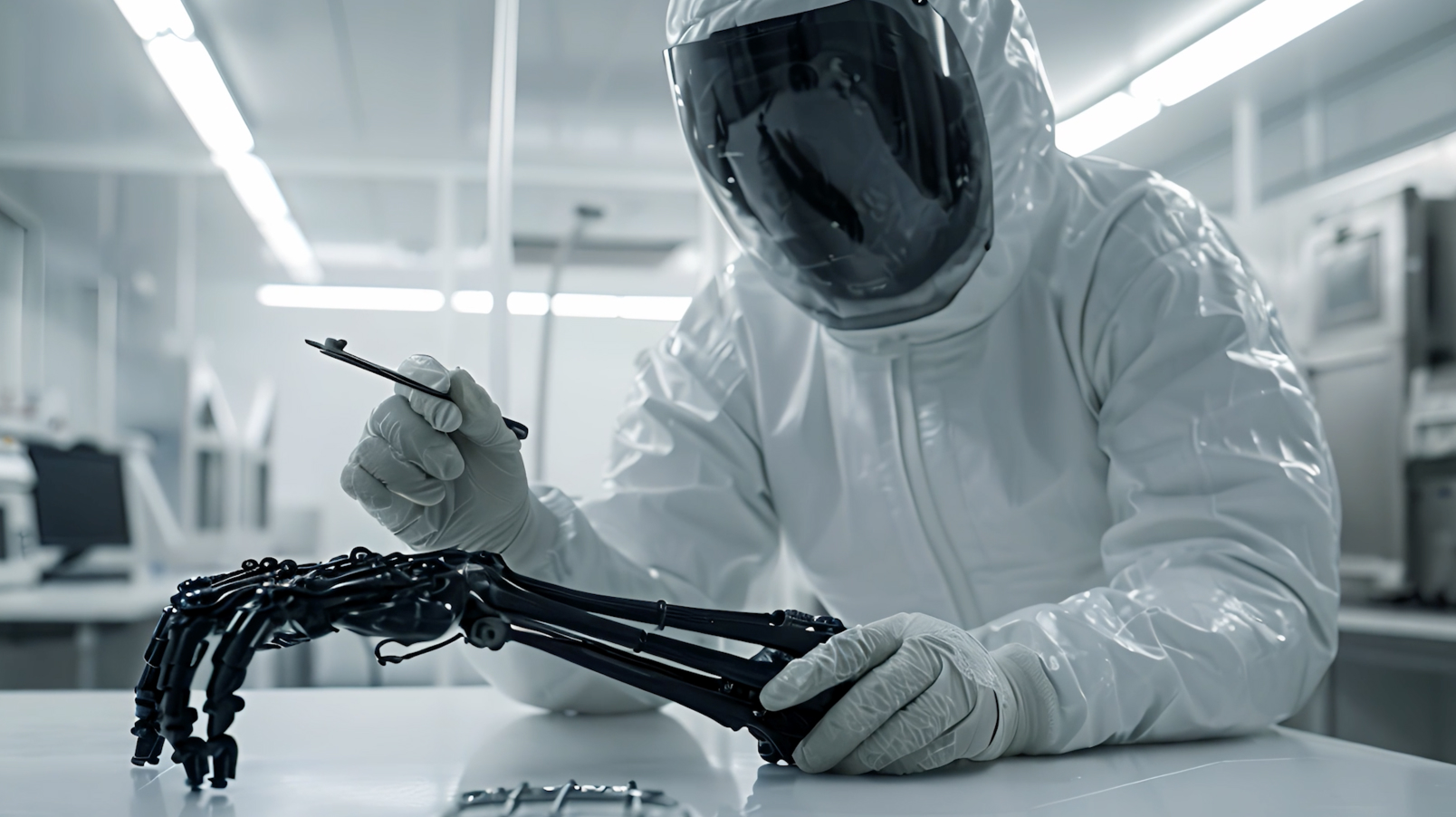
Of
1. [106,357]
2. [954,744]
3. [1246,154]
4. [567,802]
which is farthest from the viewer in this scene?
[106,357]

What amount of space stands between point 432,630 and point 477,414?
241mm

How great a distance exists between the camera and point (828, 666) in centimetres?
55

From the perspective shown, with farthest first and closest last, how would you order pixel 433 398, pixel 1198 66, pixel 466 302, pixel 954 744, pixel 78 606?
pixel 466 302
pixel 1198 66
pixel 78 606
pixel 433 398
pixel 954 744

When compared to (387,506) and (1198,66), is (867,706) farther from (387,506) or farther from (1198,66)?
(1198,66)

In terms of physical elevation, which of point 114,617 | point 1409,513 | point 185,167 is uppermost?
point 185,167

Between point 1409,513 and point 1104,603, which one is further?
point 1409,513

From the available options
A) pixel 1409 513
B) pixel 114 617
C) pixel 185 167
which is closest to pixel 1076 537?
pixel 1409 513

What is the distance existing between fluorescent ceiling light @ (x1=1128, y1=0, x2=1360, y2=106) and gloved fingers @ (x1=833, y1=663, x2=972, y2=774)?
2.94m

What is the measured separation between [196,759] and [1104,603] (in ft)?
1.99

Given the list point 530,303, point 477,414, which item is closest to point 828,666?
point 477,414

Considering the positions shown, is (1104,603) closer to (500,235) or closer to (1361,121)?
(500,235)

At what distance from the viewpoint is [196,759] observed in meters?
0.49

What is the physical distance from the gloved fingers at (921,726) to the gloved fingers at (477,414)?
1.16 ft

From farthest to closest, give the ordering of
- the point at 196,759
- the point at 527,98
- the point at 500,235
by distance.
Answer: the point at 527,98 → the point at 500,235 → the point at 196,759
